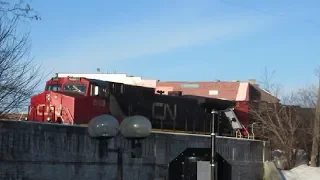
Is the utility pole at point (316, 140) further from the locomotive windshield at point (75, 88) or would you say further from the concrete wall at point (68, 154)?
the locomotive windshield at point (75, 88)

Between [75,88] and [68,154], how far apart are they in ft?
18.6


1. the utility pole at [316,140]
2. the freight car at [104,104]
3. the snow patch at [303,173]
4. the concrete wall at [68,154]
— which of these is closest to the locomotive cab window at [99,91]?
the freight car at [104,104]

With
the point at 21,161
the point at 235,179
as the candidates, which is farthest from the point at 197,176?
the point at 235,179

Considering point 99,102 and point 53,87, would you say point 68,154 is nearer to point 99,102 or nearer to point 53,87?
point 99,102

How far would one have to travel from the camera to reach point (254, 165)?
85.4 ft

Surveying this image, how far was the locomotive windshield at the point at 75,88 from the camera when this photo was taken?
20359 millimetres

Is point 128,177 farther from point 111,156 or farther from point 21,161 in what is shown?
point 21,161

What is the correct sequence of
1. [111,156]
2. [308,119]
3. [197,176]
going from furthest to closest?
[308,119] → [111,156] → [197,176]

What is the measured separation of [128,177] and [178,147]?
355cm

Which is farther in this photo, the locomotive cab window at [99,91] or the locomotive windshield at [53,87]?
the locomotive windshield at [53,87]

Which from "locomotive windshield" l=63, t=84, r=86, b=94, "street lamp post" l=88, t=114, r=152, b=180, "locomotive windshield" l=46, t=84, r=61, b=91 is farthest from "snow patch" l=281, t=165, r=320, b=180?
"street lamp post" l=88, t=114, r=152, b=180

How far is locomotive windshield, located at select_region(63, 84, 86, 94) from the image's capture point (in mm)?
20359

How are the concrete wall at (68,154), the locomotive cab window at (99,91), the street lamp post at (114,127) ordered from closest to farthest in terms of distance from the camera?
the street lamp post at (114,127)
the concrete wall at (68,154)
the locomotive cab window at (99,91)

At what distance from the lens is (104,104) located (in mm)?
20078
